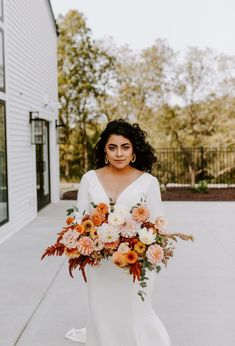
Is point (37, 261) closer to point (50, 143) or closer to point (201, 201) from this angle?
point (50, 143)

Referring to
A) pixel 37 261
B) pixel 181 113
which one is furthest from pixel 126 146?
pixel 181 113

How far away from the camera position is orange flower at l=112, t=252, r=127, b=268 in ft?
8.83

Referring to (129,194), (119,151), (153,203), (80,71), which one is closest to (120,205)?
(129,194)

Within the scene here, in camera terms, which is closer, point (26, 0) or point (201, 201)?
point (26, 0)

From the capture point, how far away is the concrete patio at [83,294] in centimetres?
397

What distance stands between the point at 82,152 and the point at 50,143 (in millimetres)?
7094

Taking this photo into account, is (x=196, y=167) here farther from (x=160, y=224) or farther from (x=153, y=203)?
(x=160, y=224)

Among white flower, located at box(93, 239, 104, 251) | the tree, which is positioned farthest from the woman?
the tree

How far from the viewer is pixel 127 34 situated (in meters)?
20.3

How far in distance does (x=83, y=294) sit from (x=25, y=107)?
5.66 metres

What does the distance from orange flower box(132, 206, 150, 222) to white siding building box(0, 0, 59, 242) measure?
5372 millimetres

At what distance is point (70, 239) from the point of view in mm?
2746

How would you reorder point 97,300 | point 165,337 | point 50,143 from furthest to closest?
point 50,143
point 165,337
point 97,300

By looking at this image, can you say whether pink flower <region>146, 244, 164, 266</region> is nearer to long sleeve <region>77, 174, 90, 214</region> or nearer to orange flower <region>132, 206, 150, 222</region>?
orange flower <region>132, 206, 150, 222</region>
